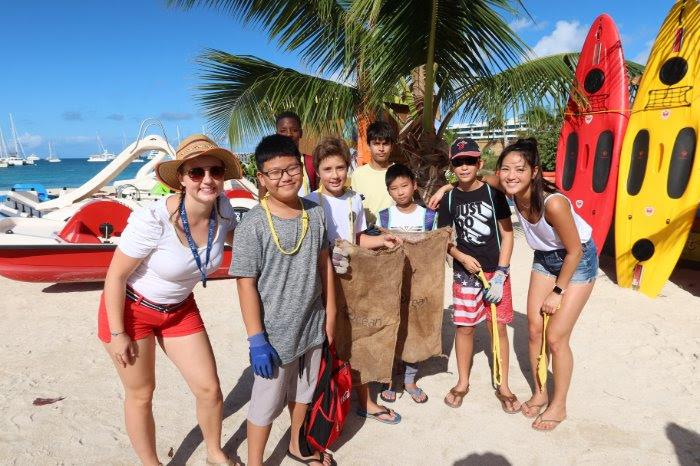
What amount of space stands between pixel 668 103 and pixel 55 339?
750cm

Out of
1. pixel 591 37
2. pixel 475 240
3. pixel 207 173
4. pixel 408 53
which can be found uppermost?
pixel 591 37

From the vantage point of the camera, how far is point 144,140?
679 cm

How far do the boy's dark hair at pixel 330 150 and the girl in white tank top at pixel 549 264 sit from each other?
859mm

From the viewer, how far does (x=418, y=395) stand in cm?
289

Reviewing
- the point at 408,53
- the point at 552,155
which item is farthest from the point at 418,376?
the point at 552,155

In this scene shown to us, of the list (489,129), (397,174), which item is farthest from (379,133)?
(489,129)

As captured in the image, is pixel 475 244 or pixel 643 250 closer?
pixel 475 244

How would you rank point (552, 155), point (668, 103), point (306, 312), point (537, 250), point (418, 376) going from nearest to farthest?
point (306, 312) → point (537, 250) → point (418, 376) → point (668, 103) → point (552, 155)

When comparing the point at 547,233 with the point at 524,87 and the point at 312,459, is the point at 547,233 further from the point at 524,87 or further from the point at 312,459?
the point at 524,87

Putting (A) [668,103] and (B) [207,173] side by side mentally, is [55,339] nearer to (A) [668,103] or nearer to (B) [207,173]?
(B) [207,173]

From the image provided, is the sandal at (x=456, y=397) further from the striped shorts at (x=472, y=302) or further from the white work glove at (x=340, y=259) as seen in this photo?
the white work glove at (x=340, y=259)

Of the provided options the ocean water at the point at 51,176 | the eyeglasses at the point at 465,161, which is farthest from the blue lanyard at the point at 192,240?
the ocean water at the point at 51,176

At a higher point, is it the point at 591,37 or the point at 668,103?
the point at 591,37

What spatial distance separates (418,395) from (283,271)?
1619 millimetres
